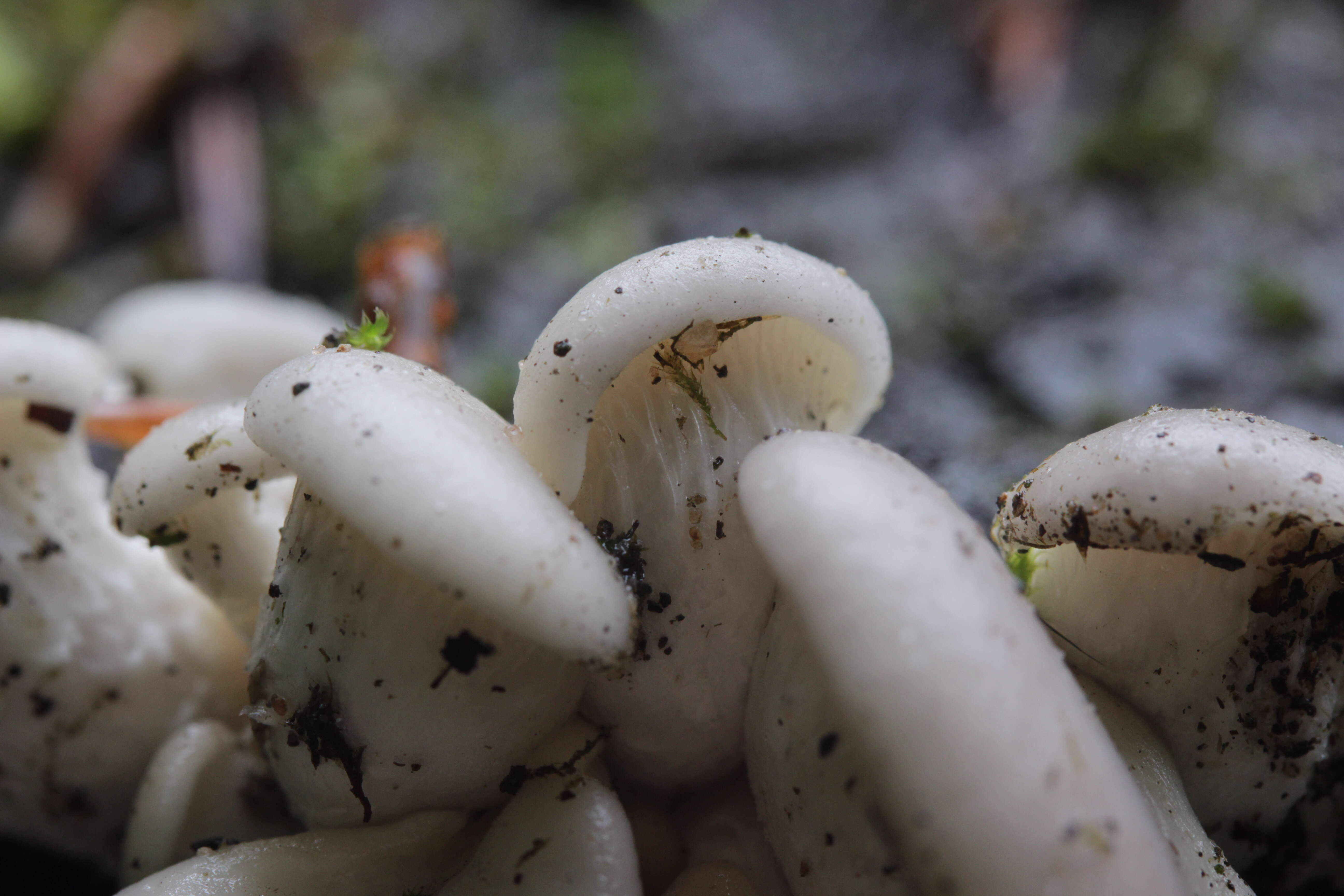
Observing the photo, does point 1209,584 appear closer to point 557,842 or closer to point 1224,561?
point 1224,561

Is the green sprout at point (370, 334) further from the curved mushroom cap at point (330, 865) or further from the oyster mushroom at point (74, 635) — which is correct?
the curved mushroom cap at point (330, 865)

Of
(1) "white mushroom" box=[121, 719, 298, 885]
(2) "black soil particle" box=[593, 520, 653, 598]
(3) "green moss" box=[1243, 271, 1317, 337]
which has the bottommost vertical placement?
(1) "white mushroom" box=[121, 719, 298, 885]

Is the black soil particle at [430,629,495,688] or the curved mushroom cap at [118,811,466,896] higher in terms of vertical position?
the black soil particle at [430,629,495,688]

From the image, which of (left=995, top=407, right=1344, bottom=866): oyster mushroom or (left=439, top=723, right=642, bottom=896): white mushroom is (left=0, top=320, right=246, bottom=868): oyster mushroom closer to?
(left=439, top=723, right=642, bottom=896): white mushroom

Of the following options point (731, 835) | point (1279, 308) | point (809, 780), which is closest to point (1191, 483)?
point (809, 780)

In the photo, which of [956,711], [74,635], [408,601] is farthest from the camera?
[74,635]

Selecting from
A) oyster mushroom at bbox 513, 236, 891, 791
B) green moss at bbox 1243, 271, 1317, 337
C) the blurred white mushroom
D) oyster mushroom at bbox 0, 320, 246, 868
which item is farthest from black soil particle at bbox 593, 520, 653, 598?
green moss at bbox 1243, 271, 1317, 337

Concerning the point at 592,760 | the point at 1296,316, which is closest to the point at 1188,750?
the point at 592,760
